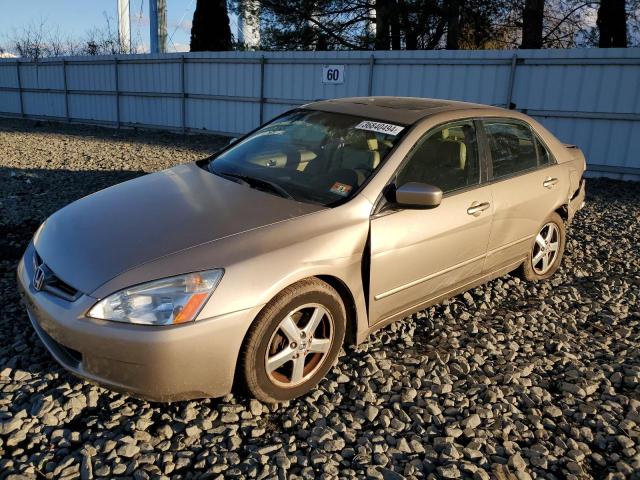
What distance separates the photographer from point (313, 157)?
3.61 meters

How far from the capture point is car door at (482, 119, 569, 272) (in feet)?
13.0

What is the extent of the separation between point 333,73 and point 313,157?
9.34 m

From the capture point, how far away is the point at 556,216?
4.78 m

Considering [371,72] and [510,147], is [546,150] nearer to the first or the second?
[510,147]

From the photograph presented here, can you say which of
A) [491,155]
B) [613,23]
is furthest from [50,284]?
[613,23]

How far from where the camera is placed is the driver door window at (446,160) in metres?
3.42

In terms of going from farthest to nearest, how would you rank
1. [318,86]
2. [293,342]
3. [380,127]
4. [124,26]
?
[124,26] → [318,86] → [380,127] → [293,342]

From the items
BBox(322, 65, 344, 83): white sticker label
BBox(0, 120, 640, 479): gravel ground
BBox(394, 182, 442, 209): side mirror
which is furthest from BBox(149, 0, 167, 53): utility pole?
BBox(394, 182, 442, 209): side mirror

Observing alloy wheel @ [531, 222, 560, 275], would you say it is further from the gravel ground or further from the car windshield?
the car windshield

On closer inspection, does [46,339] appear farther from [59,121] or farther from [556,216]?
[59,121]

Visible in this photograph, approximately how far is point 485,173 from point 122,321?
2.70 metres

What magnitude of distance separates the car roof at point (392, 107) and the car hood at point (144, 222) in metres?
1.04

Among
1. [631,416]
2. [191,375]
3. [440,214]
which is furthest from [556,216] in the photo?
[191,375]

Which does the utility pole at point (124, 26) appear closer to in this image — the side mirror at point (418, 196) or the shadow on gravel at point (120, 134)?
the shadow on gravel at point (120, 134)
